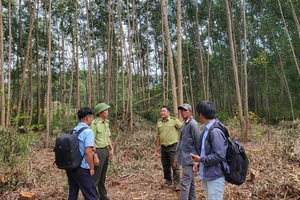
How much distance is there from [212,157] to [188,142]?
1141 millimetres

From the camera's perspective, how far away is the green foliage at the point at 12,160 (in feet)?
14.2

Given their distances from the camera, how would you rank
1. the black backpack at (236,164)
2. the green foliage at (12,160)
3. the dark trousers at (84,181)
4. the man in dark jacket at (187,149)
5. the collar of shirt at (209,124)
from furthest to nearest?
the green foliage at (12,160) → the man in dark jacket at (187,149) → the dark trousers at (84,181) → the collar of shirt at (209,124) → the black backpack at (236,164)

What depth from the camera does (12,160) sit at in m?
4.51

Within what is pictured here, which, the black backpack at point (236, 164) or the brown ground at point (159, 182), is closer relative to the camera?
the black backpack at point (236, 164)

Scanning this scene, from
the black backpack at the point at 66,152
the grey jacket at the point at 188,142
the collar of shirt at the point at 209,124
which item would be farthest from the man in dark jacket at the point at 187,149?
the black backpack at the point at 66,152

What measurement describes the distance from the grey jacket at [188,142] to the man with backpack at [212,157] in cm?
84

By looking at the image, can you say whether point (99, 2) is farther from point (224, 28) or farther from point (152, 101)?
point (224, 28)

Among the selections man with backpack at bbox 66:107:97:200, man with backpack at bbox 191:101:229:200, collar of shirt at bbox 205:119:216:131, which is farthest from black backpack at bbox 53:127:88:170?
collar of shirt at bbox 205:119:216:131

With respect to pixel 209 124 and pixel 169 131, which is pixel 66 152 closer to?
pixel 209 124

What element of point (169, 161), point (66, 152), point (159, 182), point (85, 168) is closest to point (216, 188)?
point (85, 168)

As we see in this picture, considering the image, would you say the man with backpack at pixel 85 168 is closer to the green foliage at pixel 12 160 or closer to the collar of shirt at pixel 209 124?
the collar of shirt at pixel 209 124

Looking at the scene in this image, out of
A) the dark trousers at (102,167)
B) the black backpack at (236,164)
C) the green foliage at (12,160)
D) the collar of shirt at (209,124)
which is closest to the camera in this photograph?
the black backpack at (236,164)

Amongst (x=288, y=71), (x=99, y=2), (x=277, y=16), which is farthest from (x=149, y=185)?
(x=288, y=71)

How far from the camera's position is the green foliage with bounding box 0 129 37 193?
4.32m
